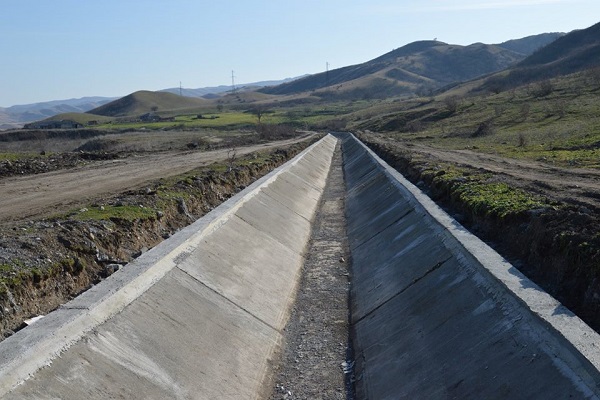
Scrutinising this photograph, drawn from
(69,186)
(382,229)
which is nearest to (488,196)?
(382,229)

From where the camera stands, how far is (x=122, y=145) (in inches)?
2517

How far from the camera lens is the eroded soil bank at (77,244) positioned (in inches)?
385

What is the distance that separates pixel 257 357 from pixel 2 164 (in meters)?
24.0

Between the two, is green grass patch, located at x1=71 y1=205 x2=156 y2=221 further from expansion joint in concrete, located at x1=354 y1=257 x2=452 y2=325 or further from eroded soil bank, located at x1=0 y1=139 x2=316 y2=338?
expansion joint in concrete, located at x1=354 y1=257 x2=452 y2=325

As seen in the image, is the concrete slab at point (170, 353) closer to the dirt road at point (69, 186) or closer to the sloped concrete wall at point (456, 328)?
the sloped concrete wall at point (456, 328)

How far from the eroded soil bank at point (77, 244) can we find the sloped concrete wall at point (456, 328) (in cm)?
502

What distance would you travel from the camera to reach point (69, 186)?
79.1 feet

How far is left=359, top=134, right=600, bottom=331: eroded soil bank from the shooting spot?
362 inches

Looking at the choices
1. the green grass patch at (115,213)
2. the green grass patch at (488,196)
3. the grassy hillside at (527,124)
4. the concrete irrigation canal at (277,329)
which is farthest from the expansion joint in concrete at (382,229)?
the grassy hillside at (527,124)

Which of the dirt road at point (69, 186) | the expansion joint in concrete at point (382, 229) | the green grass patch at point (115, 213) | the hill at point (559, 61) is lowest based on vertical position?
the expansion joint in concrete at point (382, 229)

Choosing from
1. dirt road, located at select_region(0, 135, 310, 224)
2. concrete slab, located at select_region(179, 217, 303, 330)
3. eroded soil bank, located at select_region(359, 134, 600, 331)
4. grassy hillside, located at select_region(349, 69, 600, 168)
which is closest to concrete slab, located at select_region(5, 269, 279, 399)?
concrete slab, located at select_region(179, 217, 303, 330)

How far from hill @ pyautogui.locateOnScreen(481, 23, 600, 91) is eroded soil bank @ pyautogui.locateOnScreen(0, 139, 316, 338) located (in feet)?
334

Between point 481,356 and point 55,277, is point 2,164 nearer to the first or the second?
point 55,277

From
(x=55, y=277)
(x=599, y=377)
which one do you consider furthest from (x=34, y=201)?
(x=599, y=377)
